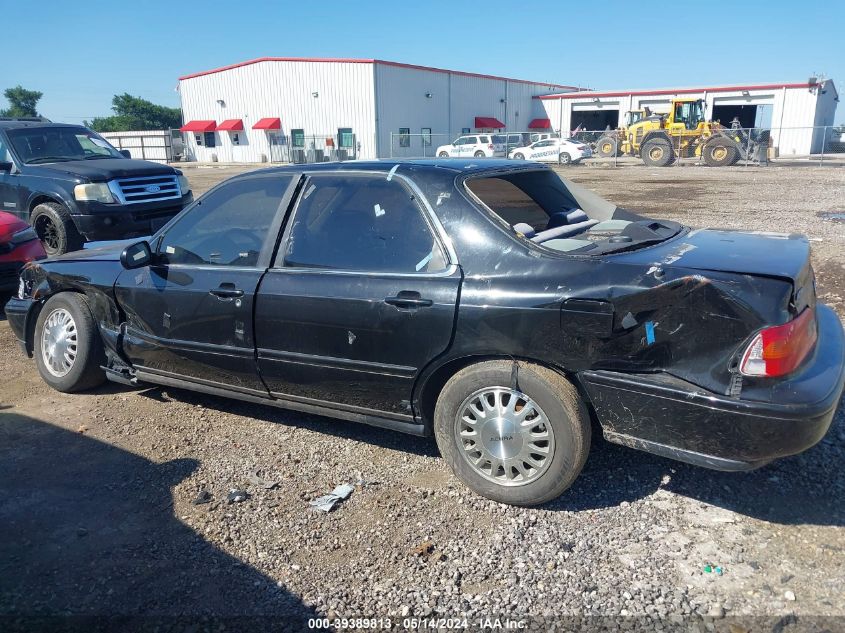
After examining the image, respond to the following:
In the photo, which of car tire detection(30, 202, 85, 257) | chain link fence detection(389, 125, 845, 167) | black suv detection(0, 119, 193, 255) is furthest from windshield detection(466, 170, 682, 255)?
chain link fence detection(389, 125, 845, 167)

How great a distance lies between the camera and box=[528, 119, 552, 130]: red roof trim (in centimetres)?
5747

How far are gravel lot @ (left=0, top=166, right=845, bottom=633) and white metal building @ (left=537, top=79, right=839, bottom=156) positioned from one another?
39.9m

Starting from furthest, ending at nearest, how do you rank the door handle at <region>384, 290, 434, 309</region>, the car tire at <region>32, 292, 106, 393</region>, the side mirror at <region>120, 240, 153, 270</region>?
the car tire at <region>32, 292, 106, 393</region>
the side mirror at <region>120, 240, 153, 270</region>
the door handle at <region>384, 290, 434, 309</region>

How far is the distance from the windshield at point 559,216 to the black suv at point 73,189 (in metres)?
7.16

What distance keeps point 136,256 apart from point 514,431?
2633mm

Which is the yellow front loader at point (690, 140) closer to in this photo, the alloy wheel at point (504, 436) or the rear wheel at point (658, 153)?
the rear wheel at point (658, 153)

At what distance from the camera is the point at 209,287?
398cm

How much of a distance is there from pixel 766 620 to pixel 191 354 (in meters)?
3.32

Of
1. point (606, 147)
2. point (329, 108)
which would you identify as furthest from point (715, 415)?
point (329, 108)

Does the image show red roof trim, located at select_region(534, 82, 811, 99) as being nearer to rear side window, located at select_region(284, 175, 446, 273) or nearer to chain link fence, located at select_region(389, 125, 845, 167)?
chain link fence, located at select_region(389, 125, 845, 167)

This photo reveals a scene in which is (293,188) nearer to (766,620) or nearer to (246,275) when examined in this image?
(246,275)

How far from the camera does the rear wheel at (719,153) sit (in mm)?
29984

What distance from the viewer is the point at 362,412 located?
3693 mm

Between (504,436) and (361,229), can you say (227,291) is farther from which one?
(504,436)
